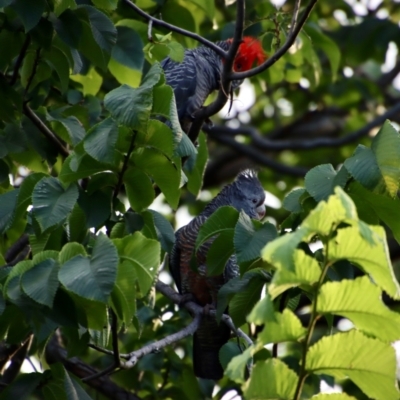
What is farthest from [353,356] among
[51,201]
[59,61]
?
[59,61]

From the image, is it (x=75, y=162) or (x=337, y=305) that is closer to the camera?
(x=337, y=305)

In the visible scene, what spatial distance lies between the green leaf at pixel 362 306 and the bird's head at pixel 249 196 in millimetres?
2631

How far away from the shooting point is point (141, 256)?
2.42 m

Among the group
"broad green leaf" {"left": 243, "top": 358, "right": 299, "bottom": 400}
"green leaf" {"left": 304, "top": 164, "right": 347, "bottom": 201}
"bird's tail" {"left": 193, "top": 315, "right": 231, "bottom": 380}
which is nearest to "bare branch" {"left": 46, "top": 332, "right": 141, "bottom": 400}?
"bird's tail" {"left": 193, "top": 315, "right": 231, "bottom": 380}

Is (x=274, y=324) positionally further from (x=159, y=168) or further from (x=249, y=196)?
(x=249, y=196)

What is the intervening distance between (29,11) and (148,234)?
3.31 ft

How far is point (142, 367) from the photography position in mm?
4391

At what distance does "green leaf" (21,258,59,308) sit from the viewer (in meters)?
2.35

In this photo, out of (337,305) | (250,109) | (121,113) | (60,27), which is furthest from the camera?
(250,109)

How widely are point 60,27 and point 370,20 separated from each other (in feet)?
11.2

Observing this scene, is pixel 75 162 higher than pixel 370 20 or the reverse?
higher

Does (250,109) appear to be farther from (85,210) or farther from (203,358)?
(85,210)

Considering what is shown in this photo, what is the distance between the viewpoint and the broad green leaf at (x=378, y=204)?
8.39 feet

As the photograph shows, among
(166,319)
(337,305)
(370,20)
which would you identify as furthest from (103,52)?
(370,20)
